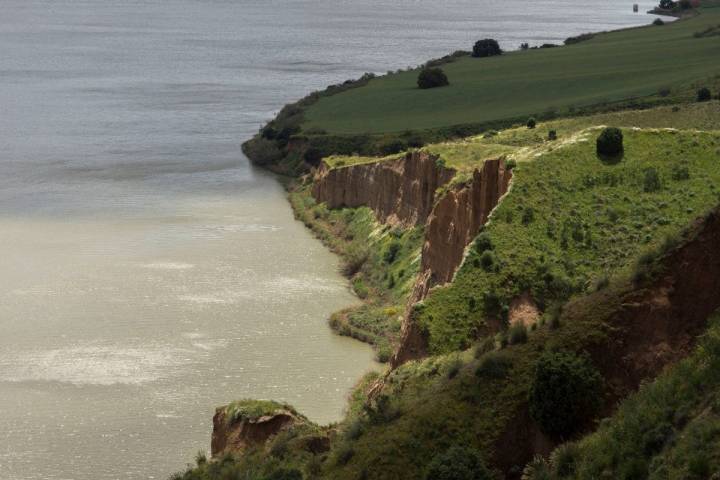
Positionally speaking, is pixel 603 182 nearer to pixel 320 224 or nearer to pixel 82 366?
pixel 82 366

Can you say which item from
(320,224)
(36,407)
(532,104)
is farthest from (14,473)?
(532,104)

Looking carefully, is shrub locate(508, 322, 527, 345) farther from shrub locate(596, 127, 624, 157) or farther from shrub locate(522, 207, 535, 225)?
shrub locate(596, 127, 624, 157)

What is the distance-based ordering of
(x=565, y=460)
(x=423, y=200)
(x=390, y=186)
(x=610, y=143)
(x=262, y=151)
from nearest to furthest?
(x=565, y=460), (x=610, y=143), (x=423, y=200), (x=390, y=186), (x=262, y=151)

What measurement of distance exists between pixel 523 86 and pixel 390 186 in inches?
1433

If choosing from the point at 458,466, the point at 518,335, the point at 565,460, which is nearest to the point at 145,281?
the point at 518,335

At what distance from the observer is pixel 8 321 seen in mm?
54594

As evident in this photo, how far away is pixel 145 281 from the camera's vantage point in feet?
199

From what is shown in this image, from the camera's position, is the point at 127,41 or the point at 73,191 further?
the point at 127,41

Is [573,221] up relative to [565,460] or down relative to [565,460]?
up

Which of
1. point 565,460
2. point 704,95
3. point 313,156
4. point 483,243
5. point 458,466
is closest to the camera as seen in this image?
point 565,460

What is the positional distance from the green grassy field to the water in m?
9.47

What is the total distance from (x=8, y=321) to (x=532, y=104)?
1876 inches

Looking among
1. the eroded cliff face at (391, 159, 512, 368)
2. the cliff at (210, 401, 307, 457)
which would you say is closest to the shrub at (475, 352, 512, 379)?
the cliff at (210, 401, 307, 457)

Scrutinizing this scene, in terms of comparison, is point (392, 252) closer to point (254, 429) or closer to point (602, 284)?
point (254, 429)
